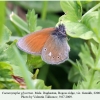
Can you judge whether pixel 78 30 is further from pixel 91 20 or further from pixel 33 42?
pixel 33 42

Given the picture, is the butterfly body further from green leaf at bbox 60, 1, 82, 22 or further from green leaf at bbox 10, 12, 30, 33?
green leaf at bbox 10, 12, 30, 33

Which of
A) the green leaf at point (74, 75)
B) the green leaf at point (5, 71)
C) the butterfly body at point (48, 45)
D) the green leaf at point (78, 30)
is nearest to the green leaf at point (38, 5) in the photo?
the green leaf at point (74, 75)

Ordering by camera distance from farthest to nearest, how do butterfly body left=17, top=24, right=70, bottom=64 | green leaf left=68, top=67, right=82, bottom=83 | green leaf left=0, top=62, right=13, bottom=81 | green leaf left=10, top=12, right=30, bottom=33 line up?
green leaf left=68, top=67, right=82, bottom=83 < green leaf left=10, top=12, right=30, bottom=33 < butterfly body left=17, top=24, right=70, bottom=64 < green leaf left=0, top=62, right=13, bottom=81

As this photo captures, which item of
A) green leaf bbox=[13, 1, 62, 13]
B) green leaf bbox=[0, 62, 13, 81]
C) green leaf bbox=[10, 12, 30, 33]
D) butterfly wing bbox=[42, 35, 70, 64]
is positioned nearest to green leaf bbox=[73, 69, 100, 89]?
butterfly wing bbox=[42, 35, 70, 64]

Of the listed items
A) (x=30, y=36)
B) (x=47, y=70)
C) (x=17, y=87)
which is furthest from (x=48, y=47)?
(x=47, y=70)

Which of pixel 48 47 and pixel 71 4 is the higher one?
pixel 71 4

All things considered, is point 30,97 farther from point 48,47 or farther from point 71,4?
point 71,4

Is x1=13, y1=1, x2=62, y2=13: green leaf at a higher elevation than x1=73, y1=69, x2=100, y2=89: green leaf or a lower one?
higher
